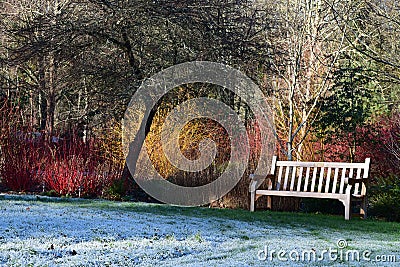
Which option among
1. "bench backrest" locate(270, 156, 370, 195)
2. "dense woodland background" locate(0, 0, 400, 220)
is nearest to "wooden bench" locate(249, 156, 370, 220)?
"bench backrest" locate(270, 156, 370, 195)

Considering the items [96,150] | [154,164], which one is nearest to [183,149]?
[154,164]

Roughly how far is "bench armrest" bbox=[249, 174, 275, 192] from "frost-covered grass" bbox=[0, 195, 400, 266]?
681 millimetres

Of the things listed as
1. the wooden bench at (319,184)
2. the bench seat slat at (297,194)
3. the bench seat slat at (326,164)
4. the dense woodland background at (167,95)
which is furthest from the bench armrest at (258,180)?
the dense woodland background at (167,95)

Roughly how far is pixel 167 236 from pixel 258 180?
3280 mm

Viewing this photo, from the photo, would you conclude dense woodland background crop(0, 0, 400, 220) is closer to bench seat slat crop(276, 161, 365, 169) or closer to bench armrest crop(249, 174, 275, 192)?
bench armrest crop(249, 174, 275, 192)

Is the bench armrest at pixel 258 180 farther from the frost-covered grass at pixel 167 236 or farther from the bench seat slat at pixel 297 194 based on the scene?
the frost-covered grass at pixel 167 236

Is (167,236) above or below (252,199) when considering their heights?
below

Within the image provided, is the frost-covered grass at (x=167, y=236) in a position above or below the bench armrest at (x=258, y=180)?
below

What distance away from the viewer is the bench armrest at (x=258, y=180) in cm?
808

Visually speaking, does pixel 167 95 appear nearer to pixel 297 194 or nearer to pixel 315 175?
pixel 315 175

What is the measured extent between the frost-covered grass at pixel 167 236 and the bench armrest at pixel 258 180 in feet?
2.24


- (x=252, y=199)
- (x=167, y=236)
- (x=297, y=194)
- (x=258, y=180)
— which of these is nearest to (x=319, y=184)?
(x=297, y=194)

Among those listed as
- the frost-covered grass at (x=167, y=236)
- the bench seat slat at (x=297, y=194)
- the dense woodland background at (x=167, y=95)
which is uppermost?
the dense woodland background at (x=167, y=95)

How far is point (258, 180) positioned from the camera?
325 inches
